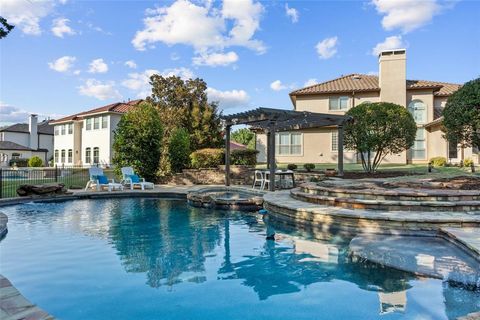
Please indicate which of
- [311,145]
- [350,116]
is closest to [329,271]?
[350,116]

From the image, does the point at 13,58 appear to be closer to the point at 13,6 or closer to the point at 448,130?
the point at 13,6

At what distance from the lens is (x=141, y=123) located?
1800cm

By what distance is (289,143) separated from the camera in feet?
92.5

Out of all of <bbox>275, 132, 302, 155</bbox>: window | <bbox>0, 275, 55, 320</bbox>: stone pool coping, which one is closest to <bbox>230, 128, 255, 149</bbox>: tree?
<bbox>275, 132, 302, 155</bbox>: window

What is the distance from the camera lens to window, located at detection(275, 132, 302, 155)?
92.0 feet

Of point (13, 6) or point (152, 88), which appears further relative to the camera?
point (152, 88)

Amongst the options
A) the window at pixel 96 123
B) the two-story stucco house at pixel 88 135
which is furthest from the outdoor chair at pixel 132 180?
the window at pixel 96 123

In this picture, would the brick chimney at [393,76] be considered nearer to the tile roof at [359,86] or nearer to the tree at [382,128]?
the tile roof at [359,86]

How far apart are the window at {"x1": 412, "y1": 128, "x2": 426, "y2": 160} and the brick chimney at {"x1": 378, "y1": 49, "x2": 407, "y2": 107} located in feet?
8.49

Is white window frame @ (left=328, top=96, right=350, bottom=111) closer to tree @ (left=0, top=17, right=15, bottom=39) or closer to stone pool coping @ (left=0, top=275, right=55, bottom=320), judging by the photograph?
tree @ (left=0, top=17, right=15, bottom=39)

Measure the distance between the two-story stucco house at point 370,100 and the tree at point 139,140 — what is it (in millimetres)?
12137

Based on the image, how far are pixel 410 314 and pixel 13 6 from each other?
11182 millimetres

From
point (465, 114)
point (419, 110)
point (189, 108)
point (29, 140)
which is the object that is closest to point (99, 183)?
point (189, 108)

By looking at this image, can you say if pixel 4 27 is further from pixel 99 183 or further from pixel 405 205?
pixel 99 183
